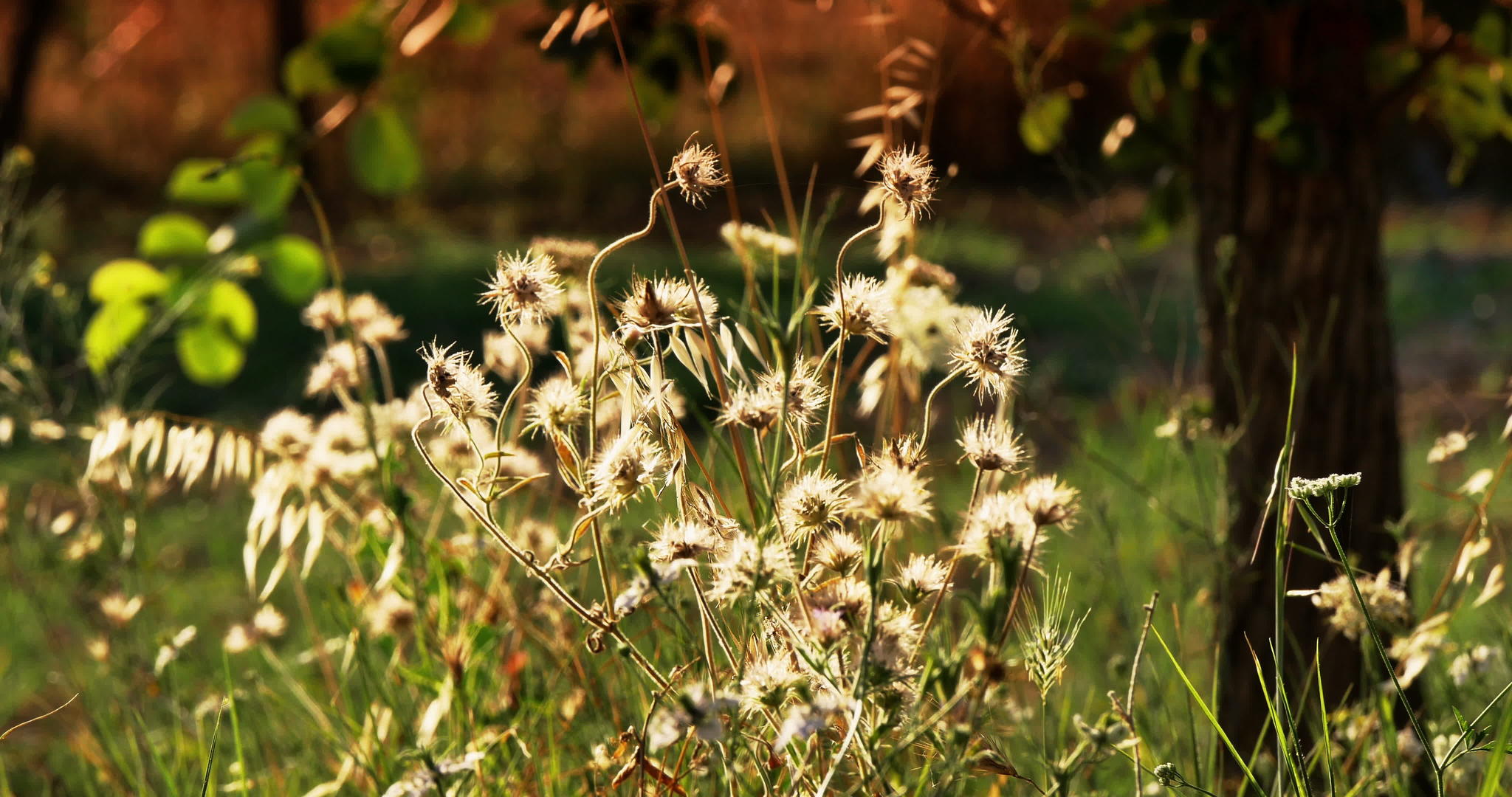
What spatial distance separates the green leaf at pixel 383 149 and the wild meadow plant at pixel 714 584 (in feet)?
1.88

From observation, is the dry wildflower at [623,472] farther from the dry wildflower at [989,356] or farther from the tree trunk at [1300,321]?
the tree trunk at [1300,321]

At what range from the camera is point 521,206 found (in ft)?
40.9

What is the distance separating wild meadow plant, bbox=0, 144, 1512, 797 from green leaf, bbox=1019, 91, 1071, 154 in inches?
15.2

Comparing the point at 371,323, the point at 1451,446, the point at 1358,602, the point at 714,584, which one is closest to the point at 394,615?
the point at 371,323

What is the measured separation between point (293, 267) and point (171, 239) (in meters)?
0.22

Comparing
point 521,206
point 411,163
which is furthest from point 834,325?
point 521,206

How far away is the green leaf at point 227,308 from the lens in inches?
89.5

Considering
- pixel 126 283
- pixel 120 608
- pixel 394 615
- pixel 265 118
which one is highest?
pixel 265 118

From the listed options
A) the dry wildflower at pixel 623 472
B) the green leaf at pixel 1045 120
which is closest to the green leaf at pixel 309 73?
the green leaf at pixel 1045 120

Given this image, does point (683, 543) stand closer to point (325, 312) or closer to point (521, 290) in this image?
point (521, 290)

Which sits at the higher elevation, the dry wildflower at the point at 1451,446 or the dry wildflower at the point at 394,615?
the dry wildflower at the point at 1451,446

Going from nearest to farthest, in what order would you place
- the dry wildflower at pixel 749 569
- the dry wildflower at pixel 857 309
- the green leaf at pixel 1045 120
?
the dry wildflower at pixel 749 569
the dry wildflower at pixel 857 309
the green leaf at pixel 1045 120

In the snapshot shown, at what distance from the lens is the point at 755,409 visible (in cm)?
93

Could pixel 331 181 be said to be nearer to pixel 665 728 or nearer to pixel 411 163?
pixel 411 163
